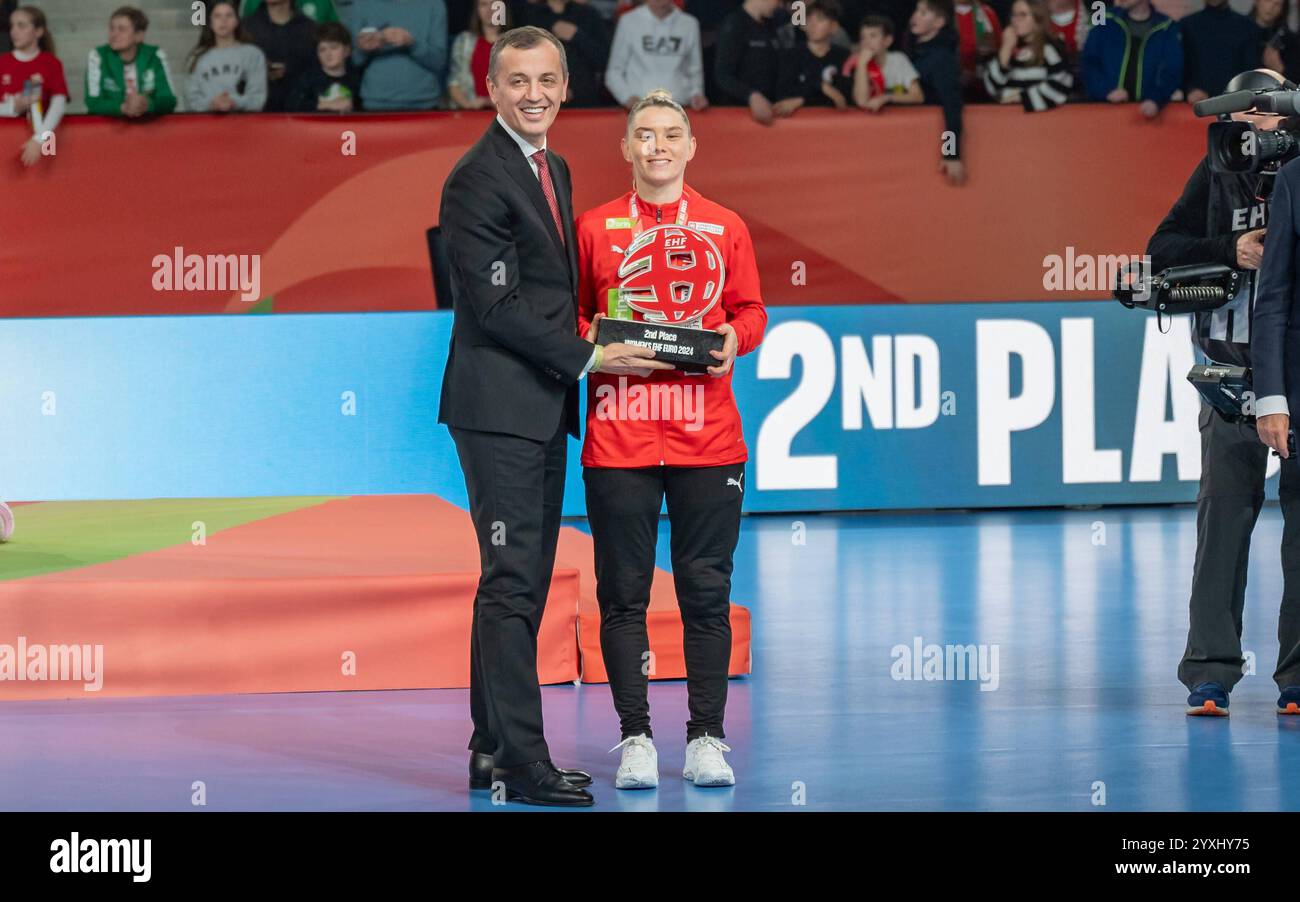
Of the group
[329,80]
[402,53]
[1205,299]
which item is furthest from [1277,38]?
[1205,299]

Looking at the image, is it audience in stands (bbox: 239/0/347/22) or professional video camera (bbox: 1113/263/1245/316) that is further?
audience in stands (bbox: 239/0/347/22)

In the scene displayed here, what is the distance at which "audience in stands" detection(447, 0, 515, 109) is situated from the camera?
442 inches

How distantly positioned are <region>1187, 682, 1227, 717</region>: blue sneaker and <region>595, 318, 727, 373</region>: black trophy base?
6.27 feet

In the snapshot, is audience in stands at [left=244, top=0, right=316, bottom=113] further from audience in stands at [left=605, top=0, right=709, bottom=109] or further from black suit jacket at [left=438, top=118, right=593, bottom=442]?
black suit jacket at [left=438, top=118, right=593, bottom=442]

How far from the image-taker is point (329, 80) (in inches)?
440

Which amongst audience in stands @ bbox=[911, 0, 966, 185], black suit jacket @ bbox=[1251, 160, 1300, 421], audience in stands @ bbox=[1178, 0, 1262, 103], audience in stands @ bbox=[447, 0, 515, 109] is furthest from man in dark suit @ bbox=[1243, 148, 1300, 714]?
audience in stands @ bbox=[1178, 0, 1262, 103]

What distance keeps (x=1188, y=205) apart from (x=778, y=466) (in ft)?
16.6

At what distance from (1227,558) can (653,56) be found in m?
7.38

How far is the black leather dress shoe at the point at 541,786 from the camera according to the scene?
12.3 ft

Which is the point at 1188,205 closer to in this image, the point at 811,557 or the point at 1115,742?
the point at 1115,742

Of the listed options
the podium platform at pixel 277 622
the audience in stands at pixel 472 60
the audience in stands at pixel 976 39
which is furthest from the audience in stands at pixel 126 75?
the podium platform at pixel 277 622

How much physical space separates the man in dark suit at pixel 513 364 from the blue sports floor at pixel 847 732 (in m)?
0.26

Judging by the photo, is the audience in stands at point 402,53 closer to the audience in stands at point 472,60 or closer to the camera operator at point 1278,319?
the audience in stands at point 472,60

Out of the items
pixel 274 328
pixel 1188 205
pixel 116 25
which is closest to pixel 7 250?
pixel 116 25
